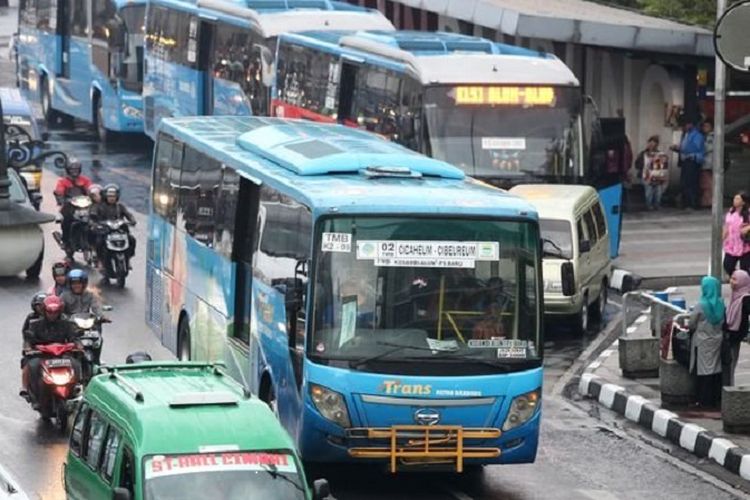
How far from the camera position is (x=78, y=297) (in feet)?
67.1

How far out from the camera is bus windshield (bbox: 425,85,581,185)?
26547mm

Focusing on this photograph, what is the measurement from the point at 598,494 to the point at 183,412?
5242 mm

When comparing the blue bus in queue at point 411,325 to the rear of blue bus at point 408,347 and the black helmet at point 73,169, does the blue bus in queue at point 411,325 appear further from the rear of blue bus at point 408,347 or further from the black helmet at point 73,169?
the black helmet at point 73,169

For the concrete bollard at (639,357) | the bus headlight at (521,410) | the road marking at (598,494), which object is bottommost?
the road marking at (598,494)

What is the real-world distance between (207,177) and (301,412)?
4.82m

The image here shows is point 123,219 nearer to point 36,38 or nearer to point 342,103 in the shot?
point 342,103

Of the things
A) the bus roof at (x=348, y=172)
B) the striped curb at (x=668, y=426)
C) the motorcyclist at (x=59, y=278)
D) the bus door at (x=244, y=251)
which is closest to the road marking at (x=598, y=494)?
the striped curb at (x=668, y=426)

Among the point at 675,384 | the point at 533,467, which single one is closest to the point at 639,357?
the point at 675,384

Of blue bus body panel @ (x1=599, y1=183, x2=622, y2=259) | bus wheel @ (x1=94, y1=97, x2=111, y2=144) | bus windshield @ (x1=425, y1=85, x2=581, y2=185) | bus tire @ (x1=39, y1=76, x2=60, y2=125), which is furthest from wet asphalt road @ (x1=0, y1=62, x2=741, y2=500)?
bus tire @ (x1=39, y1=76, x2=60, y2=125)

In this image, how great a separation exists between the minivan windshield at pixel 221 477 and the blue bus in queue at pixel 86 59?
2837cm

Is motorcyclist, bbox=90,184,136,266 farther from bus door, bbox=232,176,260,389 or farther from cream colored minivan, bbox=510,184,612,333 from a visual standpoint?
bus door, bbox=232,176,260,389

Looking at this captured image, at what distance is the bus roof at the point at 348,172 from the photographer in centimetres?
1616

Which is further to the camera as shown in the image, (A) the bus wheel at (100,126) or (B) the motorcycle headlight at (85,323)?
(A) the bus wheel at (100,126)

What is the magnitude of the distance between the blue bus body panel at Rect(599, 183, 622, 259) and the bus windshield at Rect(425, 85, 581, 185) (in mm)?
1475
